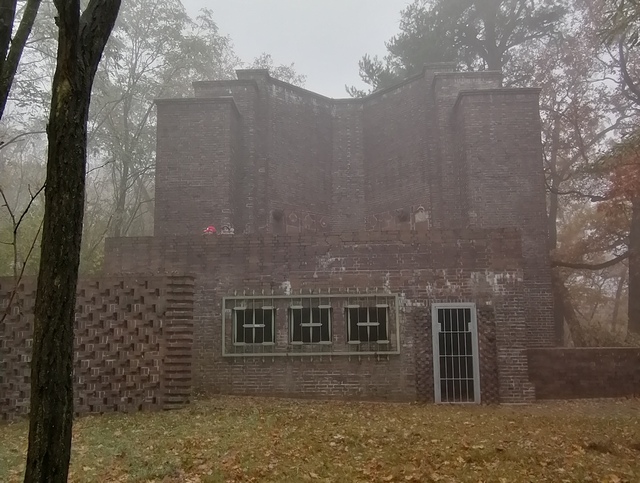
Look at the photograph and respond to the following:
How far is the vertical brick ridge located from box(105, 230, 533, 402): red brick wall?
2.01m

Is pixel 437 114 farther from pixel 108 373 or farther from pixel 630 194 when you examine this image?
pixel 108 373

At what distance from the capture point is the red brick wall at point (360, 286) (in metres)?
12.3

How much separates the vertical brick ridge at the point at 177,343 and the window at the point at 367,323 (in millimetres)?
3526

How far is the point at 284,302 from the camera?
1266 cm

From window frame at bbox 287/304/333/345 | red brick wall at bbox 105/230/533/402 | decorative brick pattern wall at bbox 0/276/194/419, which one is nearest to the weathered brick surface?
red brick wall at bbox 105/230/533/402

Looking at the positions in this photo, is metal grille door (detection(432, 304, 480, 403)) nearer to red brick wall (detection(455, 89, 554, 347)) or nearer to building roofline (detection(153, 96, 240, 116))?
red brick wall (detection(455, 89, 554, 347))

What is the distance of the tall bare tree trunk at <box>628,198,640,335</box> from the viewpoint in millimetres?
19161

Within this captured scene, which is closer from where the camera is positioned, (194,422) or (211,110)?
(194,422)

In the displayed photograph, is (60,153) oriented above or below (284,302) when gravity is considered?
above

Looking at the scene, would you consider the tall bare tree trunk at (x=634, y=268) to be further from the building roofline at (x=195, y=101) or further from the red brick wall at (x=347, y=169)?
the building roofline at (x=195, y=101)

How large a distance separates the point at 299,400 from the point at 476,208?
799 centimetres

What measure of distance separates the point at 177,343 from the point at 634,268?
53.2 feet

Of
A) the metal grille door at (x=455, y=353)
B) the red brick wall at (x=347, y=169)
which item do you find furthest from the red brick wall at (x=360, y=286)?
the red brick wall at (x=347, y=169)

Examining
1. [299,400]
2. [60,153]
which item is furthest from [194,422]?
[60,153]
